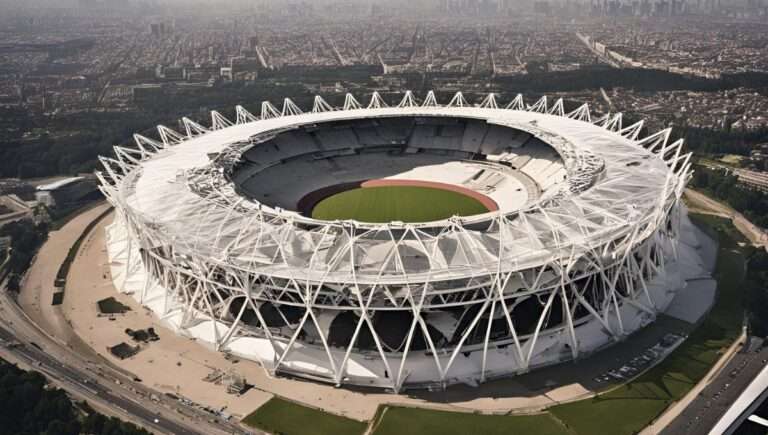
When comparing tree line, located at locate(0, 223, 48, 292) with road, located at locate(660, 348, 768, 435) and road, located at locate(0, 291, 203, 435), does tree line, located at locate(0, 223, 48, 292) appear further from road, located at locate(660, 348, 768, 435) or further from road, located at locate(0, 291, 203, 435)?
road, located at locate(660, 348, 768, 435)

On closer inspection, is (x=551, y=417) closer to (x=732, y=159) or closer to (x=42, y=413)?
(x=42, y=413)

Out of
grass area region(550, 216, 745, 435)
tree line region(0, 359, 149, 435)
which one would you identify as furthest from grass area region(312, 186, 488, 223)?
tree line region(0, 359, 149, 435)

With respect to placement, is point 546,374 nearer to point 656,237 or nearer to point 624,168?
point 656,237

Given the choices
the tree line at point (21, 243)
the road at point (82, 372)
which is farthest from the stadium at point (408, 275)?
the tree line at point (21, 243)

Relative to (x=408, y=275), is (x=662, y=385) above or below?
below

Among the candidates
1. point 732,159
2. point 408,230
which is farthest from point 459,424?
point 732,159

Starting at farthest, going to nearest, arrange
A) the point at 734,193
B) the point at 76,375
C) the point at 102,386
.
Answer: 1. the point at 734,193
2. the point at 76,375
3. the point at 102,386

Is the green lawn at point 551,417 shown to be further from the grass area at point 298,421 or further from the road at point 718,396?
the road at point 718,396

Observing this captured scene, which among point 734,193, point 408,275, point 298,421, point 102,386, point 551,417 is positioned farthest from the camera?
point 734,193
